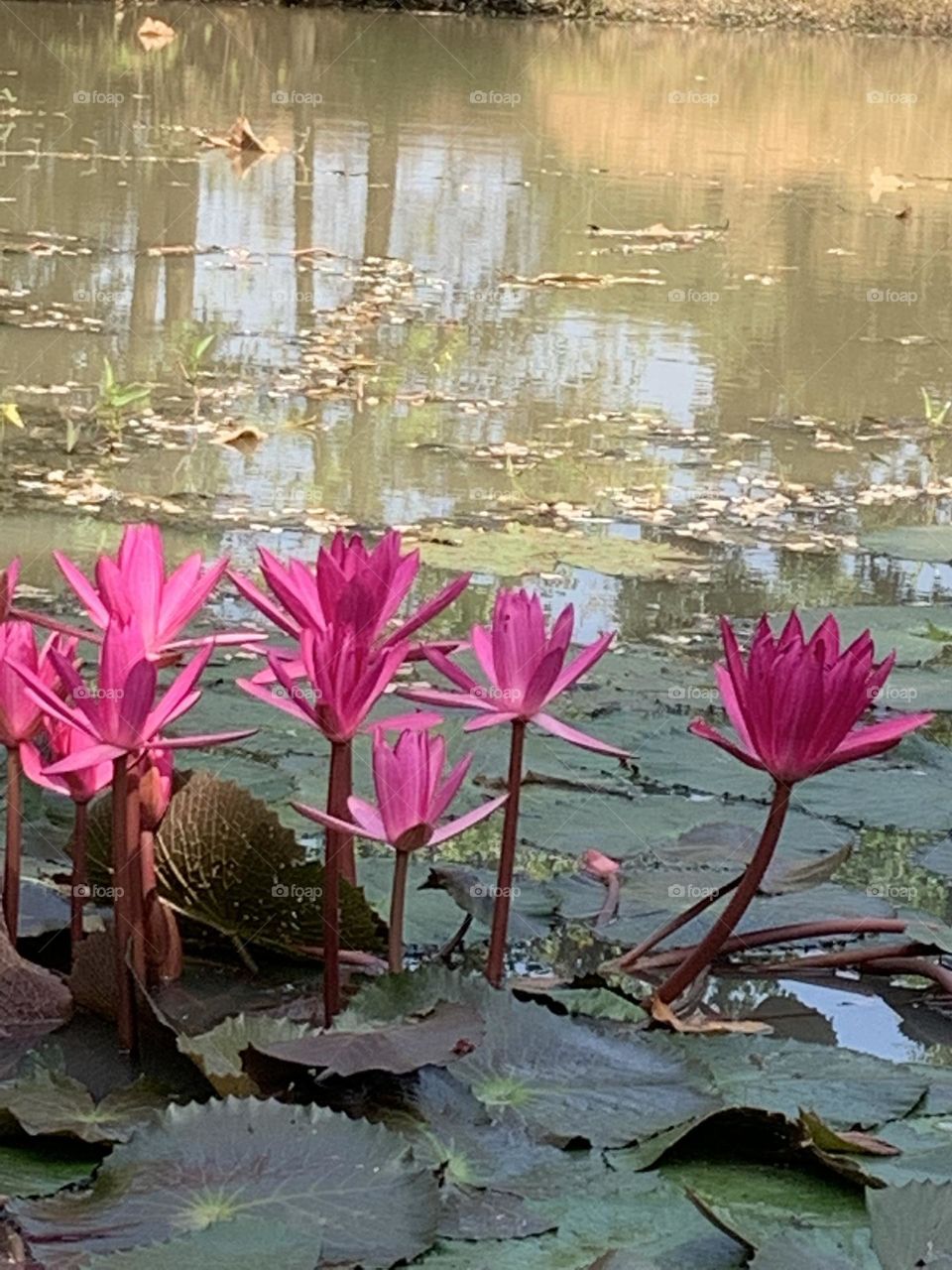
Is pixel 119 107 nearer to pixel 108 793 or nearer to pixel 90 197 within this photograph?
pixel 90 197

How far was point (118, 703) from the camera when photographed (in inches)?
46.6

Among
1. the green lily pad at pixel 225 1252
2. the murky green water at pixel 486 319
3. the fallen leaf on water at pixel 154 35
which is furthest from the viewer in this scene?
the fallen leaf on water at pixel 154 35

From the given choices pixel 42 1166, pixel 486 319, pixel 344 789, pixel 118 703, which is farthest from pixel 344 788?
pixel 486 319

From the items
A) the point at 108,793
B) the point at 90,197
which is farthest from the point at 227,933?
the point at 90,197

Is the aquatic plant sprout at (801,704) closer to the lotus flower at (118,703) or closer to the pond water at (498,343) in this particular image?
the lotus flower at (118,703)

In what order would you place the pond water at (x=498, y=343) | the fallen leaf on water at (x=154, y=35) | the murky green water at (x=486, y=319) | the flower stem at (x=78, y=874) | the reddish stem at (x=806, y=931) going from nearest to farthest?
1. the flower stem at (x=78, y=874)
2. the reddish stem at (x=806, y=931)
3. the pond water at (x=498, y=343)
4. the murky green water at (x=486, y=319)
5. the fallen leaf on water at (x=154, y=35)

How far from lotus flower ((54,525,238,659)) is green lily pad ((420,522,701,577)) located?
254 centimetres

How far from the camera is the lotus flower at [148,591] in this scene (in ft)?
4.25

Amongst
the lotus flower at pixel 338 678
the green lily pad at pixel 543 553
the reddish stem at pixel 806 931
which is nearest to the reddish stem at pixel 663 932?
the reddish stem at pixel 806 931

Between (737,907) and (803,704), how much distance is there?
0.69 ft

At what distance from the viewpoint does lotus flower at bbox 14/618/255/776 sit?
1.18 m

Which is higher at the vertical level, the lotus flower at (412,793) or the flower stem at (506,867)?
the lotus flower at (412,793)

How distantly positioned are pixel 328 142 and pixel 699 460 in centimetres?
749

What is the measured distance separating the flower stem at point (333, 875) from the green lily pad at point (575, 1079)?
0.34 ft
